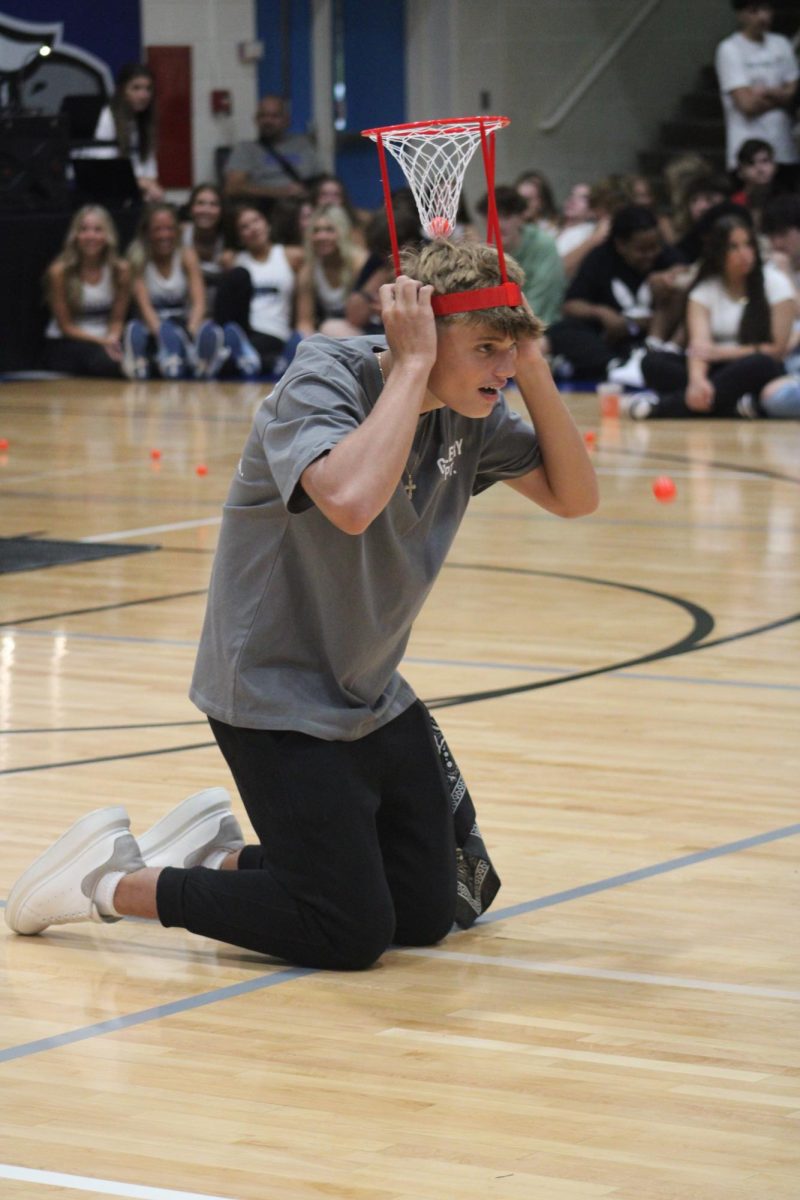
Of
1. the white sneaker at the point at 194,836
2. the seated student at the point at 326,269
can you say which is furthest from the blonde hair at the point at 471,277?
the seated student at the point at 326,269

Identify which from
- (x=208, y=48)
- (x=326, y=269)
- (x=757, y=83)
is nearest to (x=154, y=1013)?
(x=326, y=269)

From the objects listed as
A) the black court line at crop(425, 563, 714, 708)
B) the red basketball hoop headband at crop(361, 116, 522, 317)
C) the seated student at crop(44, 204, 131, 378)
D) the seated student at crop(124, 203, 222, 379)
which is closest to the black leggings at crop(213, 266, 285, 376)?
the seated student at crop(124, 203, 222, 379)

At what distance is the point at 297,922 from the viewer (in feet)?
10.5

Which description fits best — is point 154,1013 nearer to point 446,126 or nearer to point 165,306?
point 446,126

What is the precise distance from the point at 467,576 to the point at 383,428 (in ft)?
12.6

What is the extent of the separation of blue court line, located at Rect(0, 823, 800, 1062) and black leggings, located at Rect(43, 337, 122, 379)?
410 inches

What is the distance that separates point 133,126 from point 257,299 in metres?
2.22

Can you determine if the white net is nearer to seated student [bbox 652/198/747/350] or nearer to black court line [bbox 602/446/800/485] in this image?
black court line [bbox 602/446/800/485]

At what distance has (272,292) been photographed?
13586mm

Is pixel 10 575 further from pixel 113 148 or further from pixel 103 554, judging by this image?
pixel 113 148

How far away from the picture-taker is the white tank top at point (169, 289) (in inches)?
550

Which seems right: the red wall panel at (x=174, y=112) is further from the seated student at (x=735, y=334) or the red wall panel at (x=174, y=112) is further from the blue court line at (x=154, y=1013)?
the blue court line at (x=154, y=1013)

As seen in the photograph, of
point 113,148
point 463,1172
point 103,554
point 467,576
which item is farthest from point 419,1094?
point 113,148

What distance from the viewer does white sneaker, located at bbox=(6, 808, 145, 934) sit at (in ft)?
10.9
